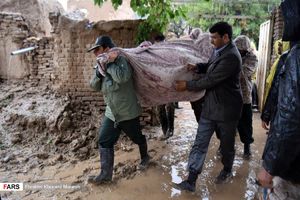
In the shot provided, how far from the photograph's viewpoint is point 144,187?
134 inches

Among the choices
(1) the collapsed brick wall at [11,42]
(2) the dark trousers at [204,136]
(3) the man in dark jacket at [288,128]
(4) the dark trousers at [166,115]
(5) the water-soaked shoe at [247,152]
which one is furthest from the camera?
(1) the collapsed brick wall at [11,42]

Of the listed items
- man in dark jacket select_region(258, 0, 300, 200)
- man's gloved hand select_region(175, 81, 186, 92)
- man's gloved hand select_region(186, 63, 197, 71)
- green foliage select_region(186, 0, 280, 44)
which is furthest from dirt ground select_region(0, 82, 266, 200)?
green foliage select_region(186, 0, 280, 44)

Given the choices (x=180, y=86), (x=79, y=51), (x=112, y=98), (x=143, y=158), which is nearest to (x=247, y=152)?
(x=143, y=158)

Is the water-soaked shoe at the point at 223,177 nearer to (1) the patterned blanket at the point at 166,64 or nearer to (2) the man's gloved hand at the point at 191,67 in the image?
(1) the patterned blanket at the point at 166,64

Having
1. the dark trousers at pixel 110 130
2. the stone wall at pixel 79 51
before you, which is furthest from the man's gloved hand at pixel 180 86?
the stone wall at pixel 79 51

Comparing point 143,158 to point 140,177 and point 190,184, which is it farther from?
point 190,184

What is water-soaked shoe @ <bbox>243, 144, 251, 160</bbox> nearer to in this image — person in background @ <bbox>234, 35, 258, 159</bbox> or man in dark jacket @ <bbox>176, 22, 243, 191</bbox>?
person in background @ <bbox>234, 35, 258, 159</bbox>

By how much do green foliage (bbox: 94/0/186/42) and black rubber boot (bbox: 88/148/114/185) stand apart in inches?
89.2

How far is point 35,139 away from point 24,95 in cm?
132

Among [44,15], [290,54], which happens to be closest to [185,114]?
[44,15]

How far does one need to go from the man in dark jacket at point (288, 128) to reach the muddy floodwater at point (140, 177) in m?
1.71

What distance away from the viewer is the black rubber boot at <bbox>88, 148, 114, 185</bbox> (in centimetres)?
343

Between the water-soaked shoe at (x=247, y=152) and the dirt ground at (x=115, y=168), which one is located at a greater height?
the water-soaked shoe at (x=247, y=152)

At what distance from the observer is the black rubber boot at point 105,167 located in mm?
3434
